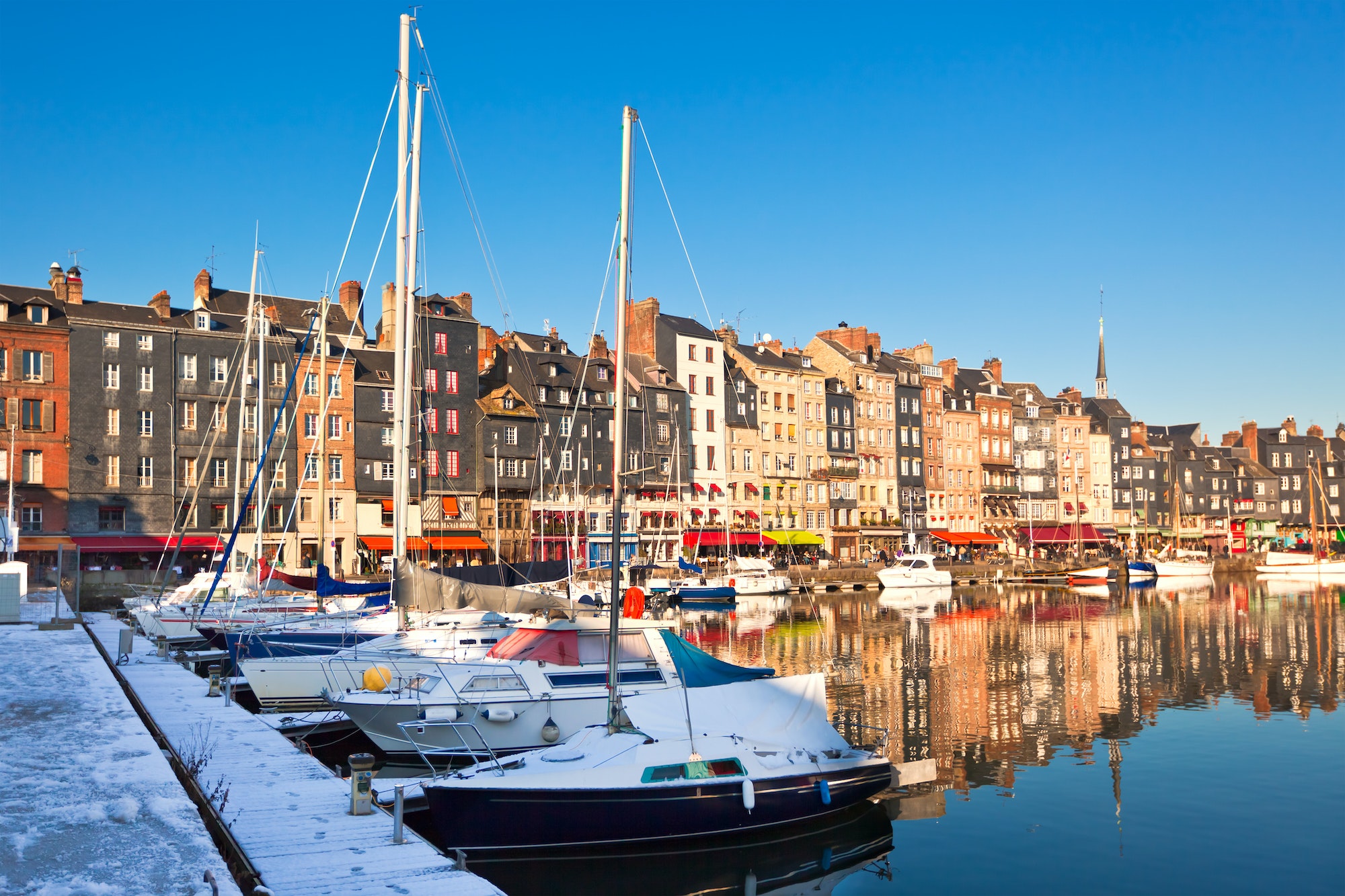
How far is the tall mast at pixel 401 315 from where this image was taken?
86.0ft

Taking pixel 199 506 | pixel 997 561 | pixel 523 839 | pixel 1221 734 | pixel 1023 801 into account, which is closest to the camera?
pixel 523 839

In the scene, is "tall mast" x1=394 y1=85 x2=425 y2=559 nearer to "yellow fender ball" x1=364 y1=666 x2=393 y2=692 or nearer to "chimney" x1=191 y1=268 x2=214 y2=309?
"yellow fender ball" x1=364 y1=666 x2=393 y2=692

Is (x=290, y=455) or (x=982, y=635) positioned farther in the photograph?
(x=290, y=455)

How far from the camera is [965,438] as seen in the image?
10788cm

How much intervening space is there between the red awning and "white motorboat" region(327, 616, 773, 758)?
96.1m

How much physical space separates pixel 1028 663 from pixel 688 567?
36474mm

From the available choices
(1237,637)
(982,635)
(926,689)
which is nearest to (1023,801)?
(926,689)

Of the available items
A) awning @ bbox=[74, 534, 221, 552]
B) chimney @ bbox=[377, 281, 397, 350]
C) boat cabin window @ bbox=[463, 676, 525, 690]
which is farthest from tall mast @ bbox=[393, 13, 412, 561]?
chimney @ bbox=[377, 281, 397, 350]

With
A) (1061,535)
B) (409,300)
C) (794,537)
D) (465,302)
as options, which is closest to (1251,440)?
(1061,535)

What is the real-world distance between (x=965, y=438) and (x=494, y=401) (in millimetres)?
55363

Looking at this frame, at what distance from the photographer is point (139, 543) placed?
5862 centimetres

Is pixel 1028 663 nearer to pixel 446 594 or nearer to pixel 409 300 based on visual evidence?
pixel 446 594

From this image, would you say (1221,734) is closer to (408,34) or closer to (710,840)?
(710,840)

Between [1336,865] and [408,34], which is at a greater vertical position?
[408,34]
